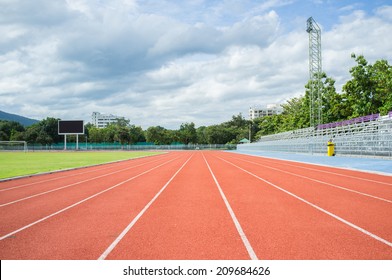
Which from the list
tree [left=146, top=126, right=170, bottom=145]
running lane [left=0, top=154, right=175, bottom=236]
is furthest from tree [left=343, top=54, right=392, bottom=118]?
tree [left=146, top=126, right=170, bottom=145]

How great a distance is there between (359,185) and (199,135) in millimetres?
88456

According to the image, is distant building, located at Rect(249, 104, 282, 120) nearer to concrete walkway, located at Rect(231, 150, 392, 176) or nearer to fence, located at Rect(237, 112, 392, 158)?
fence, located at Rect(237, 112, 392, 158)

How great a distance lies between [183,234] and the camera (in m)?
4.46

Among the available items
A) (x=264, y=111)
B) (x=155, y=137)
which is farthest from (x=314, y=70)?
(x=264, y=111)

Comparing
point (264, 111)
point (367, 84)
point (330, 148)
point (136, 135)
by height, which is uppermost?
point (264, 111)

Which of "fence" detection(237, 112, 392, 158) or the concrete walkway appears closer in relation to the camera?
the concrete walkway

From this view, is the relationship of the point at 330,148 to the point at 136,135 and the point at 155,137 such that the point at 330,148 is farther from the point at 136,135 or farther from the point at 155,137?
the point at 136,135

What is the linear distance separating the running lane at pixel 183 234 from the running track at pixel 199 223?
0.01 metres

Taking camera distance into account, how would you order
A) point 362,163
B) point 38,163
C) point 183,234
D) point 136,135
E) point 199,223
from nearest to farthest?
point 183,234
point 199,223
point 362,163
point 38,163
point 136,135

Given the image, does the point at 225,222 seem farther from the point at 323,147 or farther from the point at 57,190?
the point at 323,147

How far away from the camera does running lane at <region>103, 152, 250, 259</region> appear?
3703mm

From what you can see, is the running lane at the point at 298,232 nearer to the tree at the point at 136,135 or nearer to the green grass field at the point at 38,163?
the green grass field at the point at 38,163

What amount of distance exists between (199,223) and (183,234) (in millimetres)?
677

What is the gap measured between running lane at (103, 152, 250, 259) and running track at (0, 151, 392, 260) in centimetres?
1
